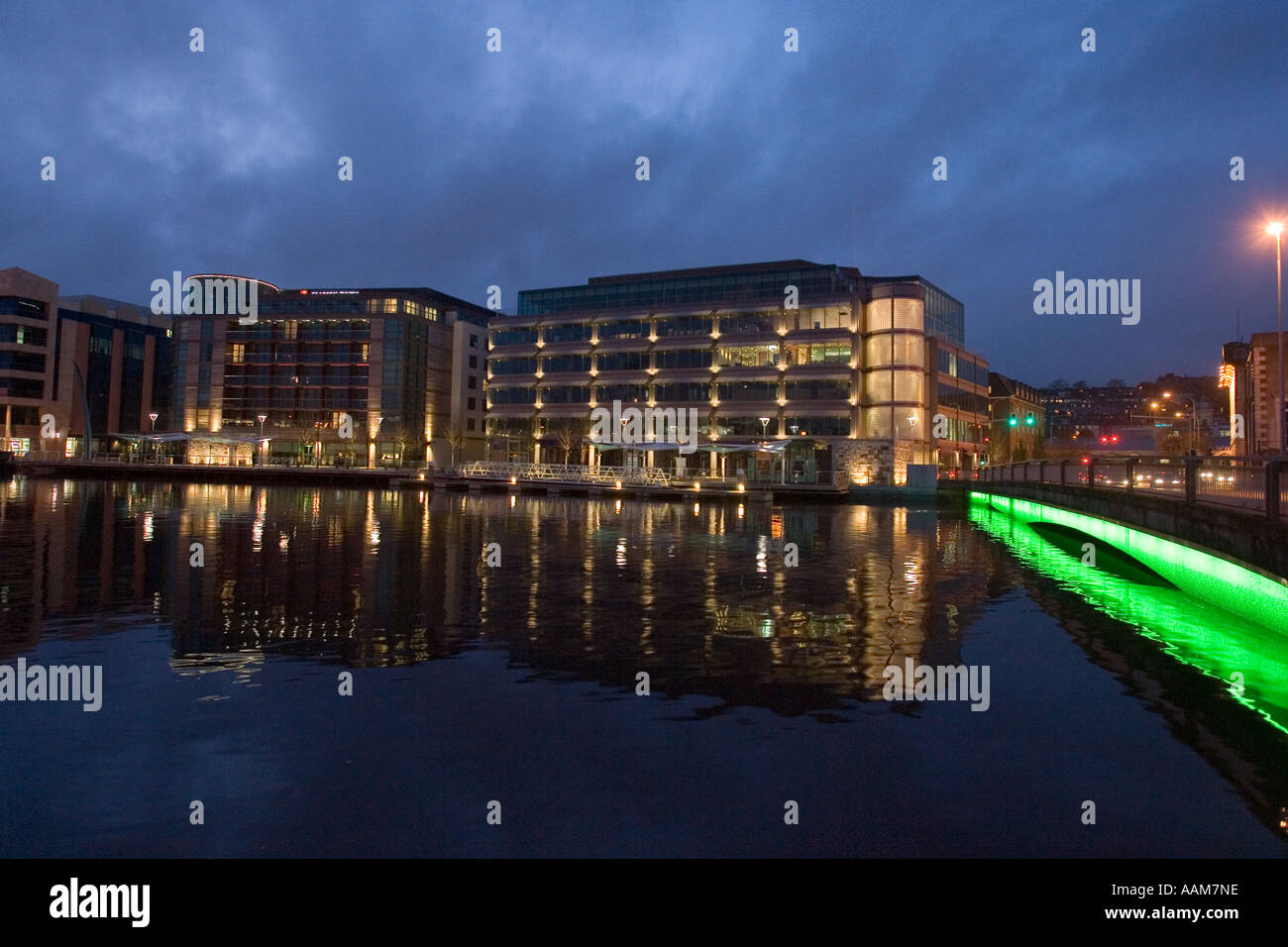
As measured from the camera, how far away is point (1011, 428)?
11112 centimetres

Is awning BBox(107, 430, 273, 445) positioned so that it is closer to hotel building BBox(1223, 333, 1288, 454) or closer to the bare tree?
the bare tree

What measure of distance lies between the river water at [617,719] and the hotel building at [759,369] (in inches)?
2396

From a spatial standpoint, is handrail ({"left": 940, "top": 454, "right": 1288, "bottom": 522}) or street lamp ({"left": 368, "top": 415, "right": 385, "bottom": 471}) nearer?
handrail ({"left": 940, "top": 454, "right": 1288, "bottom": 522})

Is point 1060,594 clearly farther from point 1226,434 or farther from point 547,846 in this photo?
point 1226,434

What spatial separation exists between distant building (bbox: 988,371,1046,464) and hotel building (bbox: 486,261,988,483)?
63.7 ft

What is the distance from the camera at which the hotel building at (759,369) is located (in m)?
82.6

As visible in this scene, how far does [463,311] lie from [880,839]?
120030mm

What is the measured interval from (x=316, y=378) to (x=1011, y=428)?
87.6 m
